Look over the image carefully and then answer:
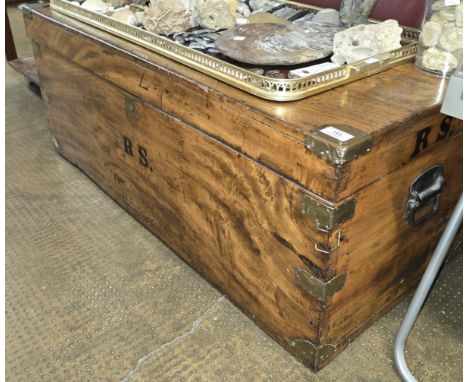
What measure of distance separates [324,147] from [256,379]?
584 mm

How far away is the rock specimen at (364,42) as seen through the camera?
3.78 feet

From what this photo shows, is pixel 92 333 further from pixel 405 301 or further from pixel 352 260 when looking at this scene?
pixel 405 301

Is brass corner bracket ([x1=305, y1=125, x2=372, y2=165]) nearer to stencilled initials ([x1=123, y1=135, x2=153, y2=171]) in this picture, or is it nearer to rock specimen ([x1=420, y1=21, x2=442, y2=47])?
rock specimen ([x1=420, y1=21, x2=442, y2=47])

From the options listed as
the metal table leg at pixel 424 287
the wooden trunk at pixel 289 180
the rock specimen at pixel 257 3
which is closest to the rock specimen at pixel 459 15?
the wooden trunk at pixel 289 180

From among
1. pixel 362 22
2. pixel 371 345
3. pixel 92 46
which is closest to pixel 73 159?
pixel 92 46

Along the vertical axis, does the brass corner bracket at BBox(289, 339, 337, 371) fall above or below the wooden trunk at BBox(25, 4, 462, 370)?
below

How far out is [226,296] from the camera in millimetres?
1347

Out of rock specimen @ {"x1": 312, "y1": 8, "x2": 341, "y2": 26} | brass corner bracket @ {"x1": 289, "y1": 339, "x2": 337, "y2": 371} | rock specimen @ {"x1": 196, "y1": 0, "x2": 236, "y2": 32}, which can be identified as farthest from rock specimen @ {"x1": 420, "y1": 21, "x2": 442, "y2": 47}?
brass corner bracket @ {"x1": 289, "y1": 339, "x2": 337, "y2": 371}

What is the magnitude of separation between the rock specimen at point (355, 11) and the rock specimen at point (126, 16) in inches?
23.4

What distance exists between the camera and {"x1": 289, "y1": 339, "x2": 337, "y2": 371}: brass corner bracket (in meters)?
1.11

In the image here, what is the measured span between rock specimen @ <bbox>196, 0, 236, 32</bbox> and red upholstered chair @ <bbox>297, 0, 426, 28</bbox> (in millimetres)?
486

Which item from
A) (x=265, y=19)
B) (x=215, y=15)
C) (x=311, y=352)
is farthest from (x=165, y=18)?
(x=311, y=352)

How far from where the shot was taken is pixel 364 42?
1156 mm

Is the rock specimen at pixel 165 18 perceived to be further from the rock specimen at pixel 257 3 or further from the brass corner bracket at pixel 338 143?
the brass corner bracket at pixel 338 143
